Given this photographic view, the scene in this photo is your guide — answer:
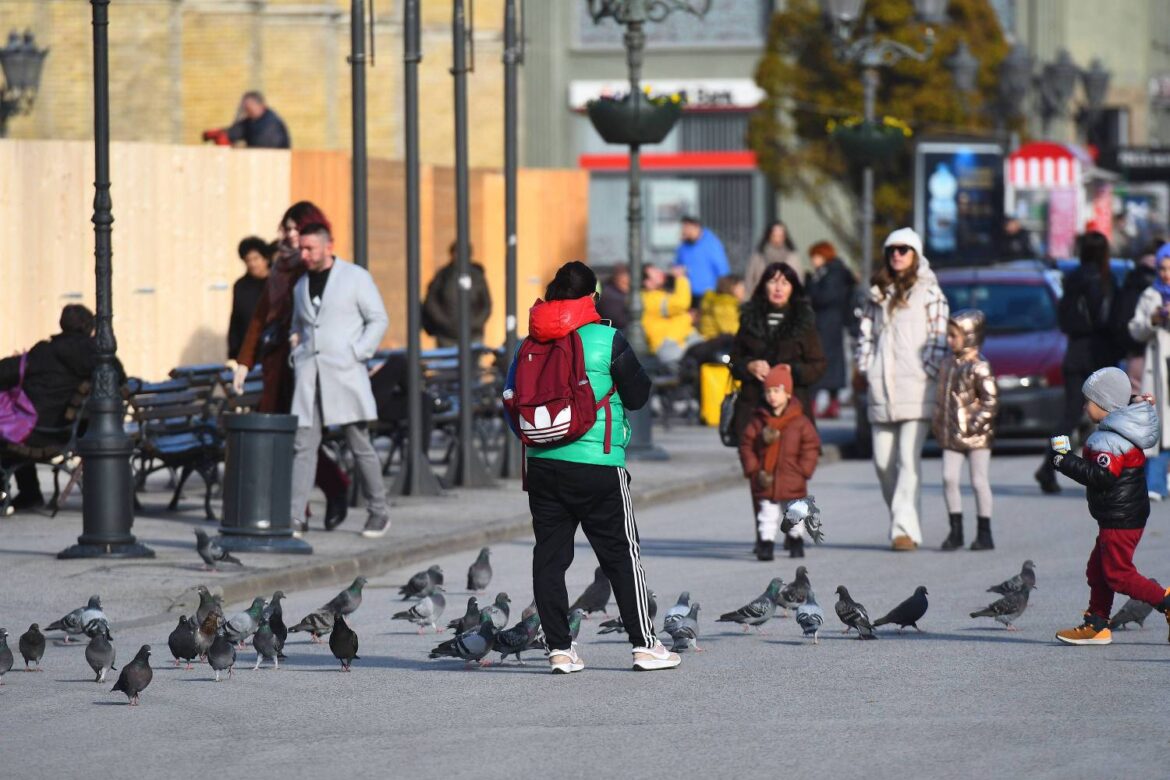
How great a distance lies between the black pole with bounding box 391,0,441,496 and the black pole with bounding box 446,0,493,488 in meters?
0.56

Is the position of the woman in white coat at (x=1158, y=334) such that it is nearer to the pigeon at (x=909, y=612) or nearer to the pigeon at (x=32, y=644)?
the pigeon at (x=909, y=612)

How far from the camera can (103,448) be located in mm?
13672

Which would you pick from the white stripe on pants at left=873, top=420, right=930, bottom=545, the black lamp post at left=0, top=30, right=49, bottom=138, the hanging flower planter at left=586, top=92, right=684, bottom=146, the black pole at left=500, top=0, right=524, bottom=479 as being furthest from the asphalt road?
the black lamp post at left=0, top=30, right=49, bottom=138

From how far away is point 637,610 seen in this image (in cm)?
992

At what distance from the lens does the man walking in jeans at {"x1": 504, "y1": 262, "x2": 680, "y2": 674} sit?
9.83m

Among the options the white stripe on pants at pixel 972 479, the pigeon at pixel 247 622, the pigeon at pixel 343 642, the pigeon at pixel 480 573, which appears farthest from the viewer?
the white stripe on pants at pixel 972 479

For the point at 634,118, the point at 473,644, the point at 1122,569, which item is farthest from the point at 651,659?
the point at 634,118

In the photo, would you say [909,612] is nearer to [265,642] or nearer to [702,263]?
[265,642]

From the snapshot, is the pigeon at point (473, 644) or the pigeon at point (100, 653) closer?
the pigeon at point (100, 653)

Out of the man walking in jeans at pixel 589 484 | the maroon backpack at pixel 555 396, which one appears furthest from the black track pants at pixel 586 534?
the maroon backpack at pixel 555 396

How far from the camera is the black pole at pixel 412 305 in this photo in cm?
1739

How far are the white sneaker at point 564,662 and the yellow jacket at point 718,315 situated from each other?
16.9 m

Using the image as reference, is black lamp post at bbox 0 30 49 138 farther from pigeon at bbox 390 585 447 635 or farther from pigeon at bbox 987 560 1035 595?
pigeon at bbox 987 560 1035 595

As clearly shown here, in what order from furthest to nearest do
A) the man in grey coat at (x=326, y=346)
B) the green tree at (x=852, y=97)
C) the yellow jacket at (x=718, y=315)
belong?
the green tree at (x=852, y=97)
the yellow jacket at (x=718, y=315)
the man in grey coat at (x=326, y=346)
